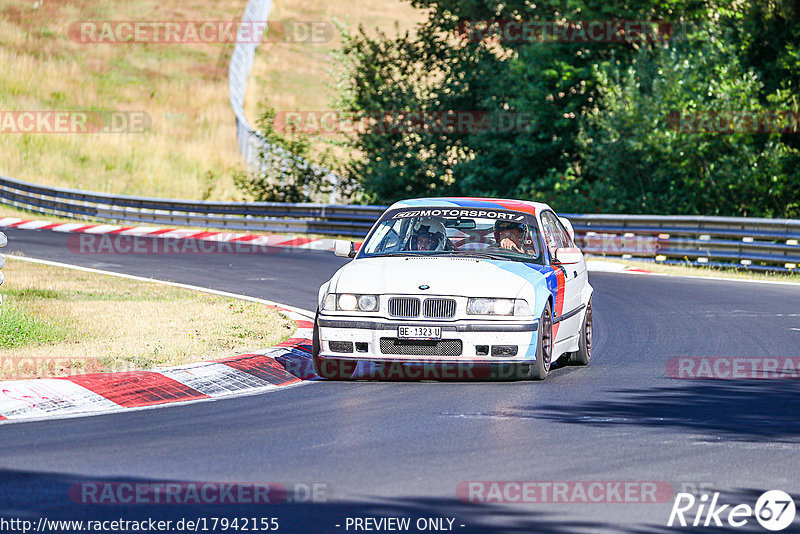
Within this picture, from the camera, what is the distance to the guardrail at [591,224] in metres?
23.5

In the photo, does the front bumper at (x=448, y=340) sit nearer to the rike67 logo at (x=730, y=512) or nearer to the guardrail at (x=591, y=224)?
the rike67 logo at (x=730, y=512)

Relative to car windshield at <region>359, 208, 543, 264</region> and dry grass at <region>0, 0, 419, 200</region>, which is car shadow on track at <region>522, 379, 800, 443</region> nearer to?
car windshield at <region>359, 208, 543, 264</region>

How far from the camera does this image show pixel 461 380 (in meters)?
11.0

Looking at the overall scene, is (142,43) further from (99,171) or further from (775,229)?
(775,229)

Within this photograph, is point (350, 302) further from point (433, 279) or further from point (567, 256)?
point (567, 256)

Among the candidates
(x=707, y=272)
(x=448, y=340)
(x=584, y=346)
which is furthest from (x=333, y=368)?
(x=707, y=272)

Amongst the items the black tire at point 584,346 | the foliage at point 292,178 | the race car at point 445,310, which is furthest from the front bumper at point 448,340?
the foliage at point 292,178

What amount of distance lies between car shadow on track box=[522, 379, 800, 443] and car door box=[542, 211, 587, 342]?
1.17 m

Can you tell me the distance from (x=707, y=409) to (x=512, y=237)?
2960 mm

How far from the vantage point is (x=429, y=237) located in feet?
38.4

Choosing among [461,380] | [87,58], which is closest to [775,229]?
[461,380]

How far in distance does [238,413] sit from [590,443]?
8.59ft

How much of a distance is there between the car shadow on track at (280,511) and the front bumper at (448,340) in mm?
3893

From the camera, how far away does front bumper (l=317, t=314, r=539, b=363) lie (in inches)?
408
